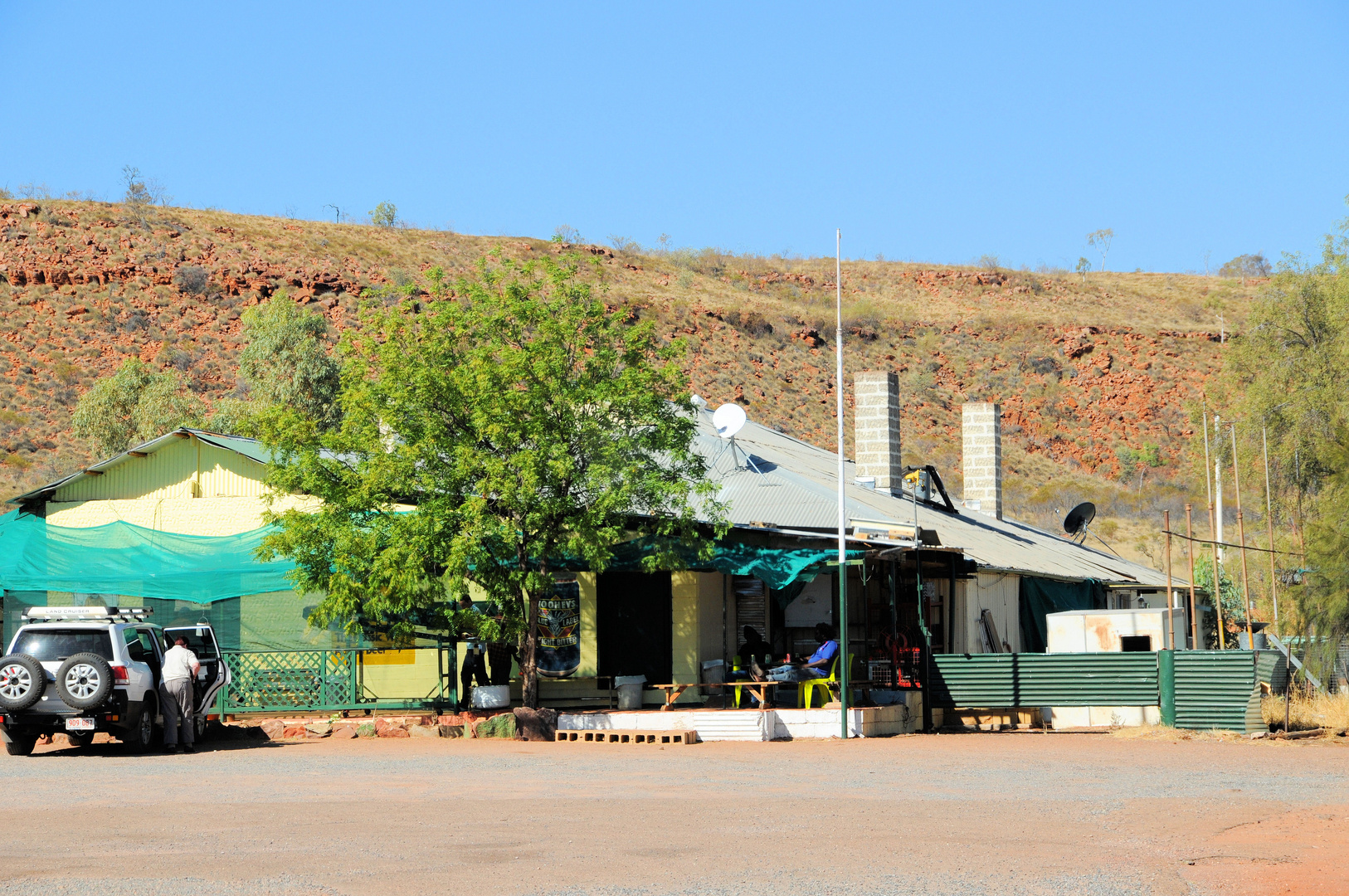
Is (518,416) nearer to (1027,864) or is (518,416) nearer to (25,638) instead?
(25,638)

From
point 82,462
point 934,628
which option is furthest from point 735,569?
point 82,462

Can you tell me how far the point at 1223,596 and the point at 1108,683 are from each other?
19.5m

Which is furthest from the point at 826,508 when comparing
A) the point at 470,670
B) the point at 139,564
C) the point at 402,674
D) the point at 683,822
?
the point at 683,822

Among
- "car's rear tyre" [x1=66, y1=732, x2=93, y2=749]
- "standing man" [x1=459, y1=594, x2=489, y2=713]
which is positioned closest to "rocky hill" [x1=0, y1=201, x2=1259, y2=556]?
"standing man" [x1=459, y1=594, x2=489, y2=713]

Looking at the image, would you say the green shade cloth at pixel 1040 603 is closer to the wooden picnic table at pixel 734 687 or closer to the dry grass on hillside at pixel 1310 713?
the dry grass on hillside at pixel 1310 713

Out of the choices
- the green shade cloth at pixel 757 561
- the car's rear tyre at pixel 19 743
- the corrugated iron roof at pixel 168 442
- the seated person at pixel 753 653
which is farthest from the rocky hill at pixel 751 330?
the seated person at pixel 753 653

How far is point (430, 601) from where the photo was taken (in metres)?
19.9

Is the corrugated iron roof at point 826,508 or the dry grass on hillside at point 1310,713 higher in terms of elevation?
the corrugated iron roof at point 826,508

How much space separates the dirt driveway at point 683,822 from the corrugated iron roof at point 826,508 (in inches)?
257

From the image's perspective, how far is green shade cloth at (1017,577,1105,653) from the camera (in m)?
27.4

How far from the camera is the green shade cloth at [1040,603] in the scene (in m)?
27.4

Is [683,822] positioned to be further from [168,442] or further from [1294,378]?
[1294,378]

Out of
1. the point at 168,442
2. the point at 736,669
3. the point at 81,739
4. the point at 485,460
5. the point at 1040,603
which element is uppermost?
the point at 168,442

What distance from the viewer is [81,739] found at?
711 inches
